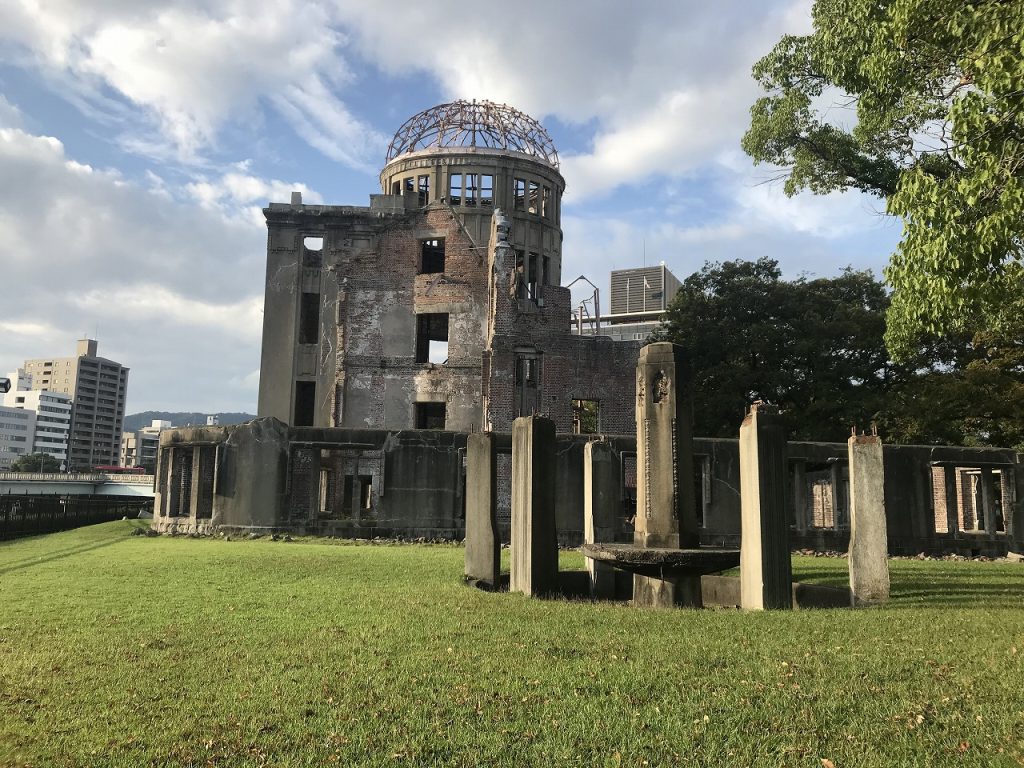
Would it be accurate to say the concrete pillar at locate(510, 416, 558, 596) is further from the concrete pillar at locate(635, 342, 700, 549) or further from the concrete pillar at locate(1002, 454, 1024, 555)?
the concrete pillar at locate(1002, 454, 1024, 555)

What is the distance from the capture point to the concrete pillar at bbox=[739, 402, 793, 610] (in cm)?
859

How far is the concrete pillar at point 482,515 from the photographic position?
416 inches

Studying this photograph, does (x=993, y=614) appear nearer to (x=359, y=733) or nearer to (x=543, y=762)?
(x=543, y=762)

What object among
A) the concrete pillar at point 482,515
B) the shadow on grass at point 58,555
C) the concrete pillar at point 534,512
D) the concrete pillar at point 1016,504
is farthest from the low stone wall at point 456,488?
the concrete pillar at point 534,512

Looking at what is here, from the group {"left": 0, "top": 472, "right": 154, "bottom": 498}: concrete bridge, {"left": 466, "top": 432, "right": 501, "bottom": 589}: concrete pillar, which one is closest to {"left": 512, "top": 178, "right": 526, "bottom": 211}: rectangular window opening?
{"left": 466, "top": 432, "right": 501, "bottom": 589}: concrete pillar

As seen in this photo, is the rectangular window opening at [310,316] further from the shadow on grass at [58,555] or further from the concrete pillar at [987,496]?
the concrete pillar at [987,496]

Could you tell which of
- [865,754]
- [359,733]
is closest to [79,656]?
[359,733]

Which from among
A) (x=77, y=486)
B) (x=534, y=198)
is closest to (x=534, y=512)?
(x=534, y=198)

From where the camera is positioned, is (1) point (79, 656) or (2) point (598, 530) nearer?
(1) point (79, 656)

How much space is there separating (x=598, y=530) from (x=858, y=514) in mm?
4449

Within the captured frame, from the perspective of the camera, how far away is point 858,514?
30.5ft

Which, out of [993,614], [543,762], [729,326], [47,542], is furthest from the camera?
[729,326]

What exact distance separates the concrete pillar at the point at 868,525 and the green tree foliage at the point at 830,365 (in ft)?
51.5

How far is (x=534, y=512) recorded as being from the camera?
9.79 m
